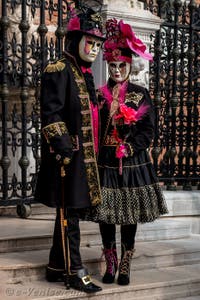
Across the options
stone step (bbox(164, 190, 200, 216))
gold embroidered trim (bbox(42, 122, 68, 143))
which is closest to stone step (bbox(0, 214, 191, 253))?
stone step (bbox(164, 190, 200, 216))

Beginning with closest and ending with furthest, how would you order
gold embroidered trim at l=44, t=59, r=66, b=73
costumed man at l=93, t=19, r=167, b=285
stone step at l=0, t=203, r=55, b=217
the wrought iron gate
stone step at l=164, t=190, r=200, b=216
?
gold embroidered trim at l=44, t=59, r=66, b=73 < costumed man at l=93, t=19, r=167, b=285 < the wrought iron gate < stone step at l=0, t=203, r=55, b=217 < stone step at l=164, t=190, r=200, b=216

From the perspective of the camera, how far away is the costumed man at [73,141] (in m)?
4.65

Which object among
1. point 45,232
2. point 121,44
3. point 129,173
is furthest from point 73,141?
point 45,232

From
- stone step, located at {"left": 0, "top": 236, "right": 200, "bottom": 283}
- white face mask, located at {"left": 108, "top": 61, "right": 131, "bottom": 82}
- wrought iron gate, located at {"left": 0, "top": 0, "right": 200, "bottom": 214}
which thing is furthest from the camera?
wrought iron gate, located at {"left": 0, "top": 0, "right": 200, "bottom": 214}

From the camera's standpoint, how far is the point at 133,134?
5.02 metres

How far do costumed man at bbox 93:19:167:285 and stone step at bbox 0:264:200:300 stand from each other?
0.13 metres

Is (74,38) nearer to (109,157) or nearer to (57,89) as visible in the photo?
(57,89)

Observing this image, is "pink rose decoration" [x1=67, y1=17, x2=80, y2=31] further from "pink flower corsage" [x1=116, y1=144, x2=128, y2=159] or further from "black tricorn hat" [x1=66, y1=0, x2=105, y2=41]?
"pink flower corsage" [x1=116, y1=144, x2=128, y2=159]

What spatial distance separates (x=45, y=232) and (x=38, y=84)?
1.85 meters

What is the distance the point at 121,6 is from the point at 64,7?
761mm

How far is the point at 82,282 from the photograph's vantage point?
484cm

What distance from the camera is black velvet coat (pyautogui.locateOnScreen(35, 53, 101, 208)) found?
4590mm

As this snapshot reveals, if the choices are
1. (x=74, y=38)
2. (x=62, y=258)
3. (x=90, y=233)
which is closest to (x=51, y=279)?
(x=62, y=258)

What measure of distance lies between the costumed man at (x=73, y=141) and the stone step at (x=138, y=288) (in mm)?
124
